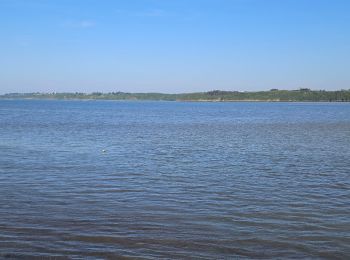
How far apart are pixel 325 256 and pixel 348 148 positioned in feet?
79.3

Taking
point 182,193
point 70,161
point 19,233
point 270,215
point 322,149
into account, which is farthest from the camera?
point 322,149

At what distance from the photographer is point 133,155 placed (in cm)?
2823

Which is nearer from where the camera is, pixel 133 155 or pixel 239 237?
pixel 239 237

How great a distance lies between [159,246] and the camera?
34.5 feet

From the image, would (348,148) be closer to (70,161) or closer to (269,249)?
(70,161)

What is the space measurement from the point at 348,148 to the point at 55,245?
26710 millimetres

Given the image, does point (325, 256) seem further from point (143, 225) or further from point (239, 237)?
point (143, 225)

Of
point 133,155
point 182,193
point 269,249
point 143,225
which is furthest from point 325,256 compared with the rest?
point 133,155

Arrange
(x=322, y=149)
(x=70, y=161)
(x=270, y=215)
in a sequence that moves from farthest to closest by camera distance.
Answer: (x=322, y=149), (x=70, y=161), (x=270, y=215)

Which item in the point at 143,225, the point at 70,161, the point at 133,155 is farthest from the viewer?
the point at 133,155

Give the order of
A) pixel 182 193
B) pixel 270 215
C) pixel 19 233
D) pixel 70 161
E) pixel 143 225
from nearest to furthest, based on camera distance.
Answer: pixel 19 233 < pixel 143 225 < pixel 270 215 < pixel 182 193 < pixel 70 161

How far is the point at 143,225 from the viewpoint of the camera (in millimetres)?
12227

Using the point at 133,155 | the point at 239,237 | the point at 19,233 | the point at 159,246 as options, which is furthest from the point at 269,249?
the point at 133,155

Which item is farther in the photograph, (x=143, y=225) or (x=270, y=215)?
(x=270, y=215)
